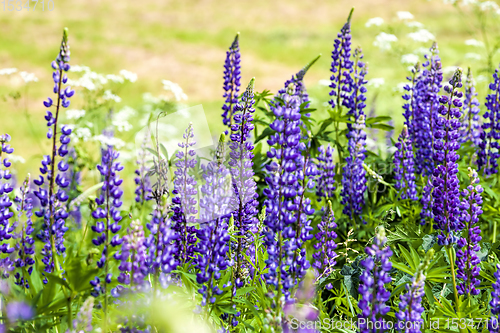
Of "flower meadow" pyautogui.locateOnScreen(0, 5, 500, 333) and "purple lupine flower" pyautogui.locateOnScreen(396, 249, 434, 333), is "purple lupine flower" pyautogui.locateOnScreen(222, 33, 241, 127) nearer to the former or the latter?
"flower meadow" pyautogui.locateOnScreen(0, 5, 500, 333)

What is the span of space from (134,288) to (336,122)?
3.00m

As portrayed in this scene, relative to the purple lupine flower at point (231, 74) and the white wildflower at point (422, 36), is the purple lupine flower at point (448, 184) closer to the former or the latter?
the purple lupine flower at point (231, 74)

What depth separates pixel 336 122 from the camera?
443 centimetres

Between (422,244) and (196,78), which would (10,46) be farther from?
(422,244)

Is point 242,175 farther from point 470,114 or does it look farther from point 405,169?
point 470,114

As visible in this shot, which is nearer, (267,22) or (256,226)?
(256,226)

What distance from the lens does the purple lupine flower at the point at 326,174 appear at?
399 centimetres

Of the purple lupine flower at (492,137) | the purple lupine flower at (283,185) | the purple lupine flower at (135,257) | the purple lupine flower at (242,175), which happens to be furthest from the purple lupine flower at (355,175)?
the purple lupine flower at (135,257)

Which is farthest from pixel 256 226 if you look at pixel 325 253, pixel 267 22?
pixel 267 22

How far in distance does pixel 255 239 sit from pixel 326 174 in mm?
1557

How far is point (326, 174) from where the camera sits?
403cm

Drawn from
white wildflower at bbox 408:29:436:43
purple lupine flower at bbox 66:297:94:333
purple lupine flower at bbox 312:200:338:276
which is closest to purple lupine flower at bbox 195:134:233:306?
purple lupine flower at bbox 66:297:94:333

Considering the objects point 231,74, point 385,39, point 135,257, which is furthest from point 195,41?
point 135,257

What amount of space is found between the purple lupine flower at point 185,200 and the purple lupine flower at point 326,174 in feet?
5.15
